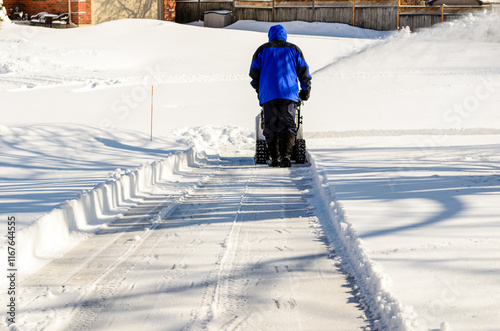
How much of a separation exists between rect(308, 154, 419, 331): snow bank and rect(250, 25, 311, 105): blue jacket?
3.41 metres

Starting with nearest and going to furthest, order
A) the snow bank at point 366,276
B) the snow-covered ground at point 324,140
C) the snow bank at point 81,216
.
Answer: the snow bank at point 366,276, the snow-covered ground at point 324,140, the snow bank at point 81,216

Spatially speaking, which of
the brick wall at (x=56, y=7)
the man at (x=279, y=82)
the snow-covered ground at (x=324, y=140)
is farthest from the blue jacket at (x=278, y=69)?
the brick wall at (x=56, y=7)

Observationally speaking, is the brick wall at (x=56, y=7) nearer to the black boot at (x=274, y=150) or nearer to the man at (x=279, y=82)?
the man at (x=279, y=82)

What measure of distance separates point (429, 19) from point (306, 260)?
3106 centimetres

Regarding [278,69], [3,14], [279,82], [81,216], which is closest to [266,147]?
[279,82]

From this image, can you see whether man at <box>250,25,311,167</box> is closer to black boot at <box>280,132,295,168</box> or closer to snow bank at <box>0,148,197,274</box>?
black boot at <box>280,132,295,168</box>

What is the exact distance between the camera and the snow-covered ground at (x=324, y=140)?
14.0ft

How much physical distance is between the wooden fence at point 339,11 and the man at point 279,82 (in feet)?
83.2

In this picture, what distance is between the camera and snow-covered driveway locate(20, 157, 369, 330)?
3531 millimetres

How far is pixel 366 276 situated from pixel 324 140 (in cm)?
960

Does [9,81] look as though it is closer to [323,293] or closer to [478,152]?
[478,152]

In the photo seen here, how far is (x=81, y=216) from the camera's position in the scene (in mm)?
5988

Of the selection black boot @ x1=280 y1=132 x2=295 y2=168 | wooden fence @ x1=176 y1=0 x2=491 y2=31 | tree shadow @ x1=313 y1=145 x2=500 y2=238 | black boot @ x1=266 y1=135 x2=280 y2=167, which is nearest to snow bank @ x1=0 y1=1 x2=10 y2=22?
wooden fence @ x1=176 y1=0 x2=491 y2=31

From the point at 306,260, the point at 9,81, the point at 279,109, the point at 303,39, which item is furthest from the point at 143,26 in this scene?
the point at 306,260
